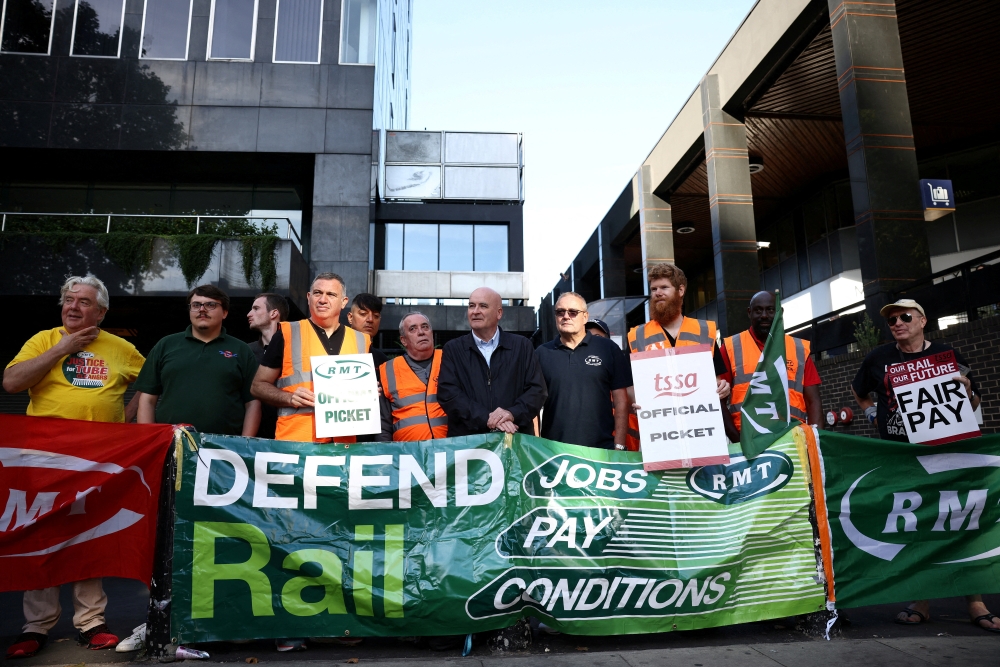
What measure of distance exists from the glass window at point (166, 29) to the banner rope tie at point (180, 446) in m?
18.6

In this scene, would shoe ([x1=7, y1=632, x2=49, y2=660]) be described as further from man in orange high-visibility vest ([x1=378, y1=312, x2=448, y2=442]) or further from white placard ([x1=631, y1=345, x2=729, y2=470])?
white placard ([x1=631, y1=345, x2=729, y2=470])

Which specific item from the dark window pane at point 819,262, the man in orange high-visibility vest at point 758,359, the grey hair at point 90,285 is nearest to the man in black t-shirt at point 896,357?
the man in orange high-visibility vest at point 758,359

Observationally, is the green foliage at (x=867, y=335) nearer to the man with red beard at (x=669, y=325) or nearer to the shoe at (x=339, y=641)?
the man with red beard at (x=669, y=325)

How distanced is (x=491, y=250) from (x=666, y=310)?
21.1 m

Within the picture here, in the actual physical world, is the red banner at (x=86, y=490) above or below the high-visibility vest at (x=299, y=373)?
below

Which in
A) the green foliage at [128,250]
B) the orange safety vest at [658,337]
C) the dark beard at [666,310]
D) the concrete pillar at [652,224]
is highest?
the concrete pillar at [652,224]

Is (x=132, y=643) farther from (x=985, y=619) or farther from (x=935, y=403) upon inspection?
(x=935, y=403)

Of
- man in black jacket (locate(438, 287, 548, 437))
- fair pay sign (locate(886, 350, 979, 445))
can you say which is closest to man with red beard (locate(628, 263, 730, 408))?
man in black jacket (locate(438, 287, 548, 437))

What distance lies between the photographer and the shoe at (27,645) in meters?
4.05

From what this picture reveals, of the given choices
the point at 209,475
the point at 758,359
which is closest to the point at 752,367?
the point at 758,359

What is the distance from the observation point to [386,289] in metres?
25.3

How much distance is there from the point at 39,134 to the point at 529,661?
20.7 metres

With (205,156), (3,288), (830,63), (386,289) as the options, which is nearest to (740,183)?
(830,63)

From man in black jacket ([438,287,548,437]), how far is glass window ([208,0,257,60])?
17.9 meters
